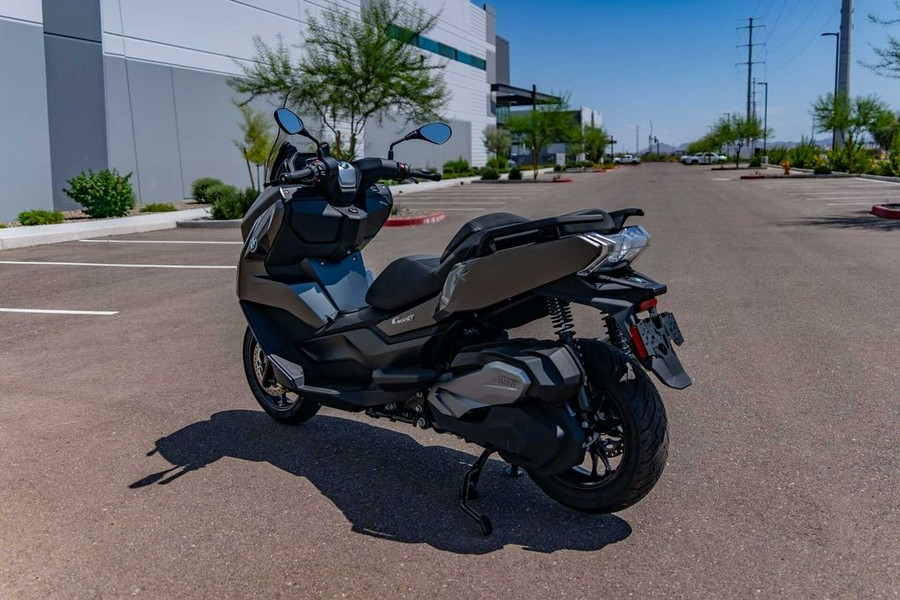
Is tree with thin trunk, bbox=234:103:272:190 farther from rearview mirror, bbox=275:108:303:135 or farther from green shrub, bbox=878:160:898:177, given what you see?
green shrub, bbox=878:160:898:177

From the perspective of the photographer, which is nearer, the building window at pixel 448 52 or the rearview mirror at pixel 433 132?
the rearview mirror at pixel 433 132

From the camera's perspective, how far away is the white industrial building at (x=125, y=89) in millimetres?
17438

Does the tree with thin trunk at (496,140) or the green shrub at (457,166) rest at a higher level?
the tree with thin trunk at (496,140)

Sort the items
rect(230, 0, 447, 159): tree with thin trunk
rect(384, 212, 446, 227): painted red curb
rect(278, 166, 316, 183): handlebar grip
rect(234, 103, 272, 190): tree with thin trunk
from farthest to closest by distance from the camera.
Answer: rect(234, 103, 272, 190): tree with thin trunk < rect(230, 0, 447, 159): tree with thin trunk < rect(384, 212, 446, 227): painted red curb < rect(278, 166, 316, 183): handlebar grip

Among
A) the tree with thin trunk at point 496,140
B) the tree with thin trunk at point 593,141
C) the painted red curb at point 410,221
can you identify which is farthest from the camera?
the tree with thin trunk at point 593,141

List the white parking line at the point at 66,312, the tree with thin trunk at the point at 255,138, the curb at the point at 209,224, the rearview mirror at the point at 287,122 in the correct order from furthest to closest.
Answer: the tree with thin trunk at the point at 255,138
the curb at the point at 209,224
the white parking line at the point at 66,312
the rearview mirror at the point at 287,122

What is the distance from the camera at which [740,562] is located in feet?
9.84

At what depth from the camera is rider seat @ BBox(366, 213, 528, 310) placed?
330 cm

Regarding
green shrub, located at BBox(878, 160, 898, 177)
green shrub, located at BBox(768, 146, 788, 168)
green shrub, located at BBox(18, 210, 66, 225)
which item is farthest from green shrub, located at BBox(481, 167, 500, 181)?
green shrub, located at BBox(768, 146, 788, 168)

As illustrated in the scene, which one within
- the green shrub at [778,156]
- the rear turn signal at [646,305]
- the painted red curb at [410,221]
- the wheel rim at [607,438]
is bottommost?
the wheel rim at [607,438]

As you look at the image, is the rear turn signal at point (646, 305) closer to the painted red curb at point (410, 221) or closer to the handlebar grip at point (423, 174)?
the handlebar grip at point (423, 174)

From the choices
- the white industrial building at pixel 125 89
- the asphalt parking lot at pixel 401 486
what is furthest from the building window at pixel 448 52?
the asphalt parking lot at pixel 401 486

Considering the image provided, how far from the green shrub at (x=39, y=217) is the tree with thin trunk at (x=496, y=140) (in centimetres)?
4259

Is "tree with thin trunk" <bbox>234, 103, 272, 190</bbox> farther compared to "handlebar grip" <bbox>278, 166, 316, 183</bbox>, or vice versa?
"tree with thin trunk" <bbox>234, 103, 272, 190</bbox>
